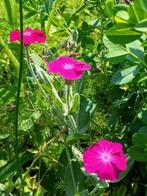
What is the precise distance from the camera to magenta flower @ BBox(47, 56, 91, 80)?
894 millimetres

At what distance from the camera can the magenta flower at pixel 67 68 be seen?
0.89m

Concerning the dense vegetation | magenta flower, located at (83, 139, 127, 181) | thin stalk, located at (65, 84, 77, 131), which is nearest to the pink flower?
the dense vegetation

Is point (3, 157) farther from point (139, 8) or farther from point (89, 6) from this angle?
point (139, 8)

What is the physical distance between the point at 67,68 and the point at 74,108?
0.24 feet

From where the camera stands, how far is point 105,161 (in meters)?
0.89

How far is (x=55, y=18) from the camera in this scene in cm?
146

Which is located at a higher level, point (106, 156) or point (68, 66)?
point (68, 66)

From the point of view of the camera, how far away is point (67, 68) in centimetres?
92

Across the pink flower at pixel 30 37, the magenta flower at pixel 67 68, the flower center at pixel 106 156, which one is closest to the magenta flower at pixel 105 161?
the flower center at pixel 106 156

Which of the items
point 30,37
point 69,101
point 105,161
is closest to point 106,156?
point 105,161

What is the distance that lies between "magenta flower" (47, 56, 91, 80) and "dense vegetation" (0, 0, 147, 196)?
3 cm

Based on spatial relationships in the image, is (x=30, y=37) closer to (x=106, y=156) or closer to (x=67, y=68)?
(x=67, y=68)

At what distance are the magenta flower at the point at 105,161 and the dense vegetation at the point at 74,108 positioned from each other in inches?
2.7

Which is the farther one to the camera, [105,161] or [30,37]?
[30,37]
